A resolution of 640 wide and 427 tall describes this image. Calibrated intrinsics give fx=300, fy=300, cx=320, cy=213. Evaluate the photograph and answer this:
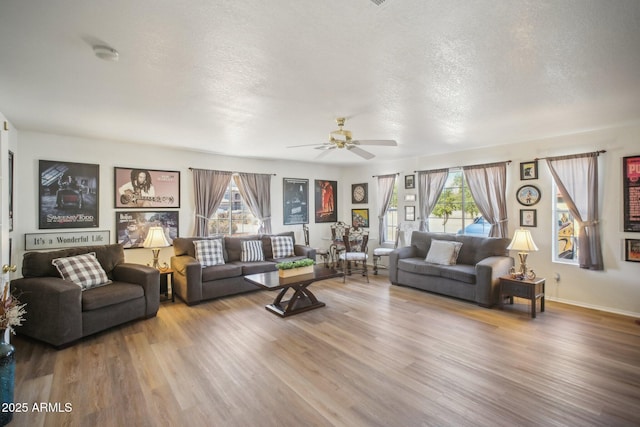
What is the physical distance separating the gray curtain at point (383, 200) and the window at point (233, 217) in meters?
2.94

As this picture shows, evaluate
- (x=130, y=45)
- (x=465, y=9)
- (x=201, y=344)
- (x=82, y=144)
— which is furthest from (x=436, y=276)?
(x=82, y=144)

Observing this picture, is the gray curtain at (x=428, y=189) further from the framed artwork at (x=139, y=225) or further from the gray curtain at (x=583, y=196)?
the framed artwork at (x=139, y=225)

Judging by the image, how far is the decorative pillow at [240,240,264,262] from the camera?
219 inches

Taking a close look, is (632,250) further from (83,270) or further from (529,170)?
(83,270)

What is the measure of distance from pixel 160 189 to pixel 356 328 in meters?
4.11

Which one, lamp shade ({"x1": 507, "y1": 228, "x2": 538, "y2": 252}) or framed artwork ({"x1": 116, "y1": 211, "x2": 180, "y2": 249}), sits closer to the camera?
lamp shade ({"x1": 507, "y1": 228, "x2": 538, "y2": 252})

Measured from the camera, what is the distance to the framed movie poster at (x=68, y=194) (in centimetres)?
431

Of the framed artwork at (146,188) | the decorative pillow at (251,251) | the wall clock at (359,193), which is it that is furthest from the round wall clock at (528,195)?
the framed artwork at (146,188)

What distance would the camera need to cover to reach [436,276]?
16.4ft

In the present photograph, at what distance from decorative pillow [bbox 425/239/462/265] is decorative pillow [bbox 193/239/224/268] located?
3713mm

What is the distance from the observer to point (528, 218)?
196 inches

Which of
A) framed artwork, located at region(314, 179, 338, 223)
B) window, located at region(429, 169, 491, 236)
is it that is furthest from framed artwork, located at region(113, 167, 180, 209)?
window, located at region(429, 169, 491, 236)

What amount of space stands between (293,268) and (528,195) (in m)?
4.03

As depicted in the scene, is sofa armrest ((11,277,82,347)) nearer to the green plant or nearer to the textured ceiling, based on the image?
the textured ceiling
